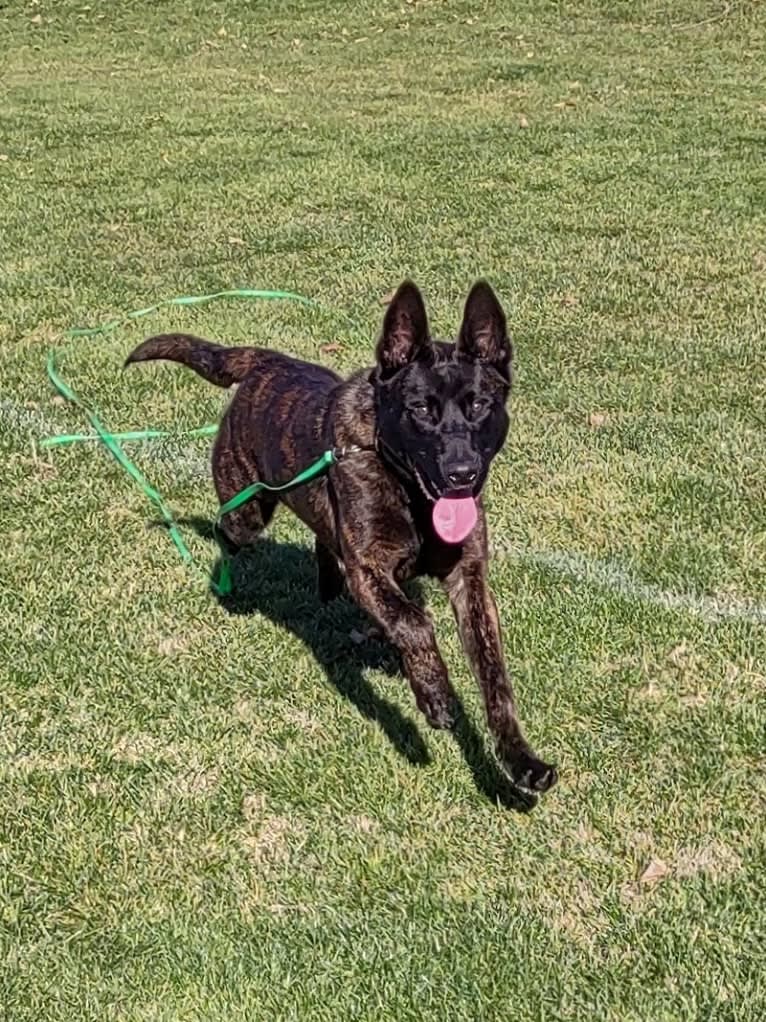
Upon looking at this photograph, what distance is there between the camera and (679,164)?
14594 mm

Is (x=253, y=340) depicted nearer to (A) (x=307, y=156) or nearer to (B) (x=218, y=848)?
(B) (x=218, y=848)

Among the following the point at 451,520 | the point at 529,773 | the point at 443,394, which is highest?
the point at 443,394

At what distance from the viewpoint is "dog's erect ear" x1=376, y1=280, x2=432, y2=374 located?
4113 millimetres

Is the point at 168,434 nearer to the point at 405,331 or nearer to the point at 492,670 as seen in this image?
the point at 405,331

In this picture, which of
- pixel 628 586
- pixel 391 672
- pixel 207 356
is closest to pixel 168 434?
pixel 207 356

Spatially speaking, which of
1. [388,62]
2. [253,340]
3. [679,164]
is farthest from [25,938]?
[388,62]

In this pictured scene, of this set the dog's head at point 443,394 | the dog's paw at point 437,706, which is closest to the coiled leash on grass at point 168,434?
the dog's head at point 443,394

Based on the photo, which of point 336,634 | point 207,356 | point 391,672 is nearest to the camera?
point 391,672

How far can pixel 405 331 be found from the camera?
415 centimetres

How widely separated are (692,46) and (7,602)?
2043 centimetres

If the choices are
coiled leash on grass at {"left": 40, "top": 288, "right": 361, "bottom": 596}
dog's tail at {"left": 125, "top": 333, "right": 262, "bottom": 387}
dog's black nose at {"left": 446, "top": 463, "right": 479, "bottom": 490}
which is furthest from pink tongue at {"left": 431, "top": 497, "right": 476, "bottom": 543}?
dog's tail at {"left": 125, "top": 333, "right": 262, "bottom": 387}

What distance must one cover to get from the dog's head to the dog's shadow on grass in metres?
0.99

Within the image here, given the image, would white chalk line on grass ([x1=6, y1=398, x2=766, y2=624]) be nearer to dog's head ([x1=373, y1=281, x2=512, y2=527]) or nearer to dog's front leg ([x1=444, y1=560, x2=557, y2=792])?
dog's front leg ([x1=444, y1=560, x2=557, y2=792])

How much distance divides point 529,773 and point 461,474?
3.04 feet
